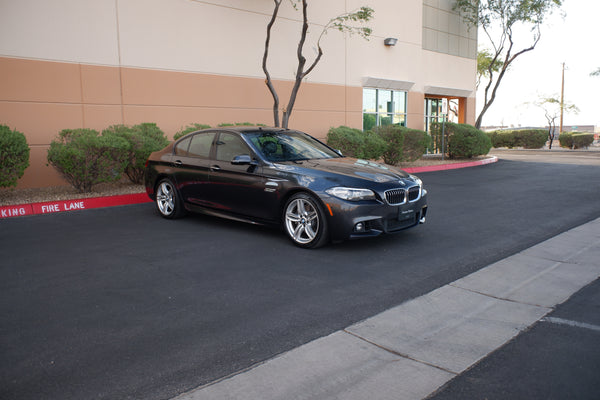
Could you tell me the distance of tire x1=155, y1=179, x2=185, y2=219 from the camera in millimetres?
8234

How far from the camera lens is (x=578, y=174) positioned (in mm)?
15375

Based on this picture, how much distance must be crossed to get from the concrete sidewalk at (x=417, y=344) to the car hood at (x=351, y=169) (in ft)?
5.97

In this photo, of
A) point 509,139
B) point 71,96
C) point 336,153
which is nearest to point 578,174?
point 336,153

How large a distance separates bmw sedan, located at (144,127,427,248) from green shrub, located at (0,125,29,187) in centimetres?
295

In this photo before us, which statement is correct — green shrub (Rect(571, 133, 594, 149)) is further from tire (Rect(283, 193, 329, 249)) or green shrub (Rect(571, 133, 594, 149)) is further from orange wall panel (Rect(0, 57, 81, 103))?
tire (Rect(283, 193, 329, 249))

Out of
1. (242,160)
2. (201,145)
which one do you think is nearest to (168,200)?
(201,145)

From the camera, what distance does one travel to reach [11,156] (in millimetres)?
9438

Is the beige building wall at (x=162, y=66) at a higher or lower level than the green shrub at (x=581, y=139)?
higher

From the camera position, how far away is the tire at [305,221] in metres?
6.13

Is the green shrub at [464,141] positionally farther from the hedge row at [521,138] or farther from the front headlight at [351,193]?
the front headlight at [351,193]

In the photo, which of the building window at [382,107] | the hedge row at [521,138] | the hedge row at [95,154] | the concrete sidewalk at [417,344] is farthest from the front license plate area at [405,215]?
the hedge row at [521,138]

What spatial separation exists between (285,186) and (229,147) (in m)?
1.52

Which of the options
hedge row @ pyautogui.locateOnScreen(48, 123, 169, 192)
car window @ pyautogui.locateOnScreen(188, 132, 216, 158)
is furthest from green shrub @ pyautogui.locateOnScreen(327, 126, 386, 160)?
car window @ pyautogui.locateOnScreen(188, 132, 216, 158)

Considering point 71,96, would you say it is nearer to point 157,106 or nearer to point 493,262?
point 157,106
